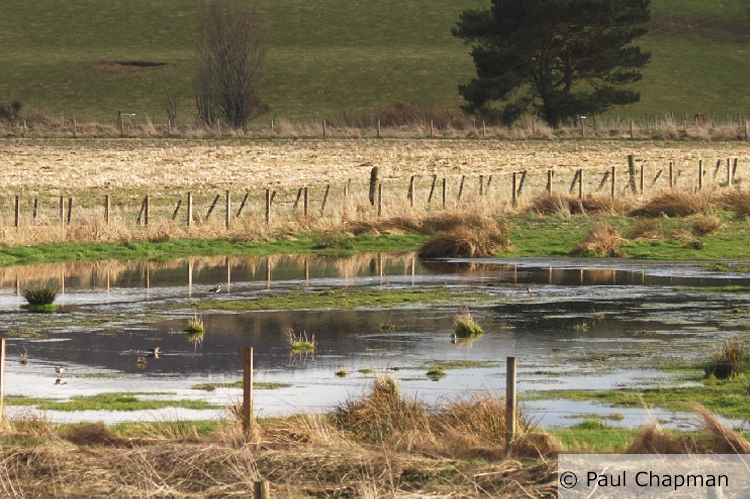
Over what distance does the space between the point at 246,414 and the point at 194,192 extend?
3150 centimetres

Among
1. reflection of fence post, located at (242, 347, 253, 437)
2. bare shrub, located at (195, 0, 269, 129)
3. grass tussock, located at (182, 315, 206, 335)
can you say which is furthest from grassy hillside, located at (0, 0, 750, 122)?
reflection of fence post, located at (242, 347, 253, 437)

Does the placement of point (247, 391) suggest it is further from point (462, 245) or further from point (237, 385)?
point (462, 245)

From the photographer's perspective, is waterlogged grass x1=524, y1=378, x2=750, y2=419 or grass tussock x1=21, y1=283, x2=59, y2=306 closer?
waterlogged grass x1=524, y1=378, x2=750, y2=419

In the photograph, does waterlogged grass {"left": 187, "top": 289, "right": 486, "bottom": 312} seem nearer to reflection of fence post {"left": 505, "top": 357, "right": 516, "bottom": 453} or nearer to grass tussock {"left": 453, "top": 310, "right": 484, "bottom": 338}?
grass tussock {"left": 453, "top": 310, "right": 484, "bottom": 338}

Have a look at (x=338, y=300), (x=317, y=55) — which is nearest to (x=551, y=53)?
(x=317, y=55)

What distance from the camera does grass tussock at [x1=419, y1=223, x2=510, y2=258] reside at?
30.5 meters

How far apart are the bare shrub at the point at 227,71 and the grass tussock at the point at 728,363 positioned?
66315mm

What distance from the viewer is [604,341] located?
58.9ft

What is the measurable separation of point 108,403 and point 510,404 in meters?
5.31

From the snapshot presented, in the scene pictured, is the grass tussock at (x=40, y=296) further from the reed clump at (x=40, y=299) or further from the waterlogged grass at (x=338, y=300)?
the waterlogged grass at (x=338, y=300)

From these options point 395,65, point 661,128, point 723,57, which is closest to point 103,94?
point 395,65

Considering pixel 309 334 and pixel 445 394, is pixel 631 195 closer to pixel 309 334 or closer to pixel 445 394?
pixel 309 334

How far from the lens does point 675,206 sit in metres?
35.1

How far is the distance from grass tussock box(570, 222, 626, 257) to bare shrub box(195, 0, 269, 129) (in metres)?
51.8
